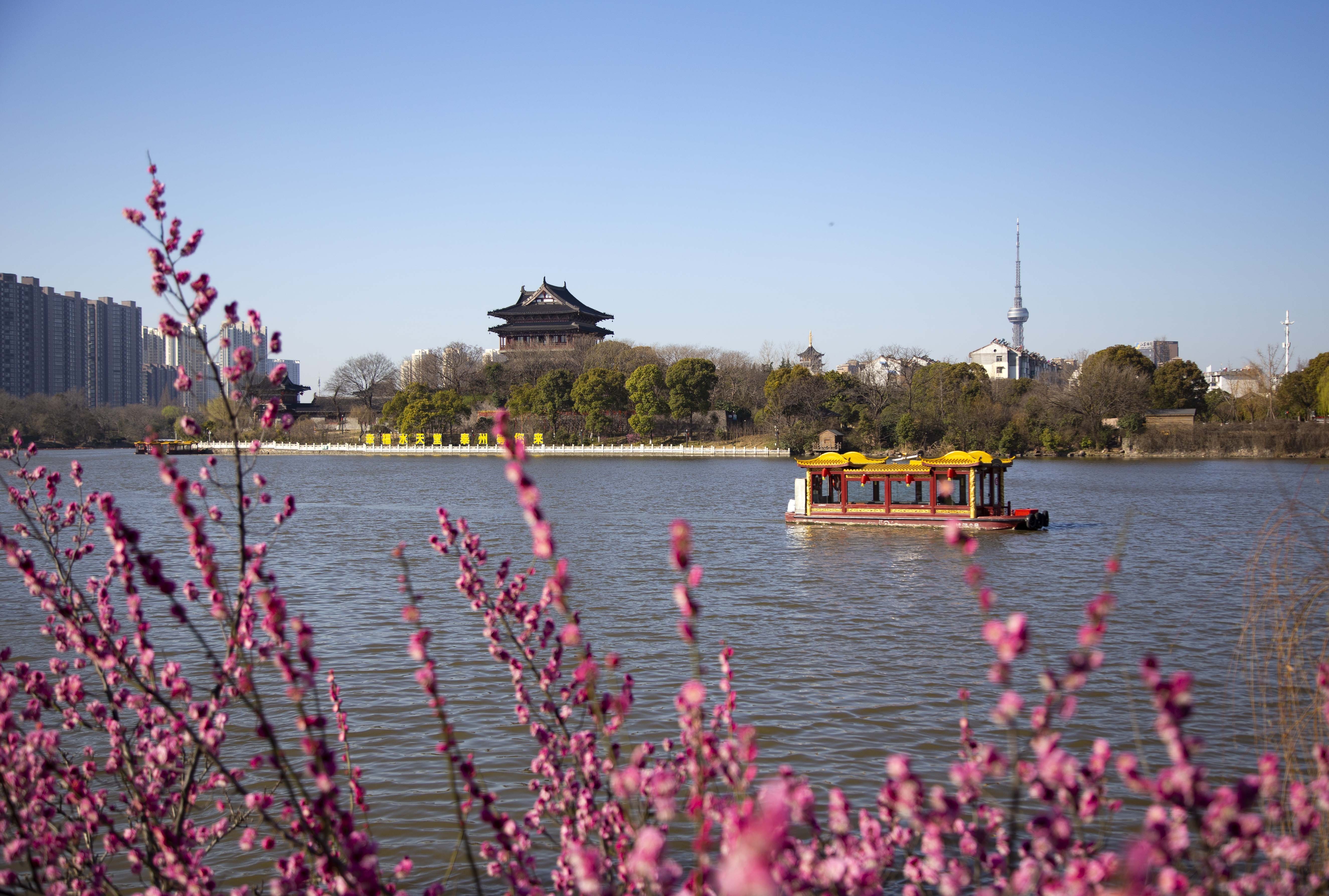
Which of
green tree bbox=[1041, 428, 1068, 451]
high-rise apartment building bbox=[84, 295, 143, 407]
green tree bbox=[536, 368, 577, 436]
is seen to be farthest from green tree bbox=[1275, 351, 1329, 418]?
high-rise apartment building bbox=[84, 295, 143, 407]

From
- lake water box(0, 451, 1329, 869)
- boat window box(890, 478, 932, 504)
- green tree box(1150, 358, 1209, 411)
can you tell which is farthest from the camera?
green tree box(1150, 358, 1209, 411)

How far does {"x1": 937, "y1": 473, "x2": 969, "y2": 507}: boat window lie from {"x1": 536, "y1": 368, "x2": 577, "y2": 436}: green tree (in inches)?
1793

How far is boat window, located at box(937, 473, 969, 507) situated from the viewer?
70.4ft

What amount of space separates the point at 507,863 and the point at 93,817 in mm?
1329

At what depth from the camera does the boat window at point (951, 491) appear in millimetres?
21469

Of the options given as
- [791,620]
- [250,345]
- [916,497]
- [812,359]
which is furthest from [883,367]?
[250,345]

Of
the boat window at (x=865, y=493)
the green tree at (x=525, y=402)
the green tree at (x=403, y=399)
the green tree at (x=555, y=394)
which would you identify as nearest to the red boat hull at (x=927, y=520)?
the boat window at (x=865, y=493)

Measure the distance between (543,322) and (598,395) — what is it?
21.6 m

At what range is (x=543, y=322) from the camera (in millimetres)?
88062

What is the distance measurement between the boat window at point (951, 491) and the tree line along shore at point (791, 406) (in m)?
28.7

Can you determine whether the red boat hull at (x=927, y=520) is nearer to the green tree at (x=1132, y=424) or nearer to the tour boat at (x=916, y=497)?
the tour boat at (x=916, y=497)

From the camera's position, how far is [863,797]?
6184mm

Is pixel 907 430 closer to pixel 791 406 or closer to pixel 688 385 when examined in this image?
pixel 791 406

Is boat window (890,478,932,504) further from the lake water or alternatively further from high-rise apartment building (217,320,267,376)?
high-rise apartment building (217,320,267,376)
